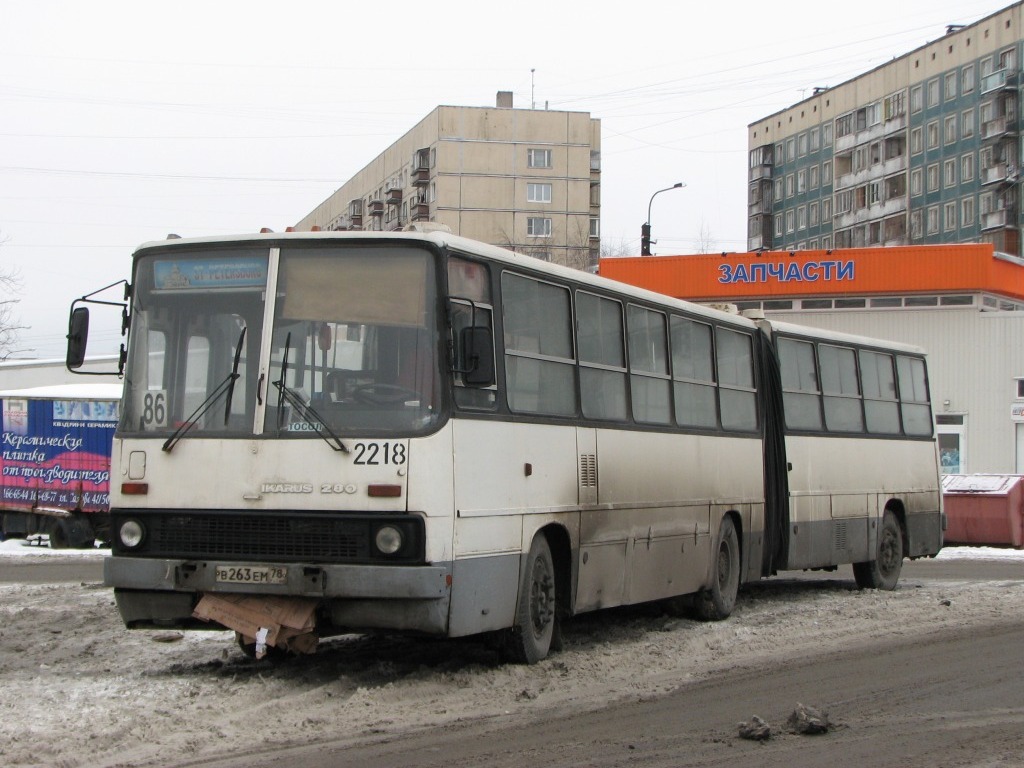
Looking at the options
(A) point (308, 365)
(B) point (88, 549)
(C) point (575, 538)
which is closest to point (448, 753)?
(A) point (308, 365)

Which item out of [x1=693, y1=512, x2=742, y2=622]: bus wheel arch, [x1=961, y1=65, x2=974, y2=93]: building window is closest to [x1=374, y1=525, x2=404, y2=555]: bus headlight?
[x1=693, y1=512, x2=742, y2=622]: bus wheel arch

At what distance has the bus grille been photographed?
8812 millimetres

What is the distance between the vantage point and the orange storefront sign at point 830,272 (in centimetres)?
3803

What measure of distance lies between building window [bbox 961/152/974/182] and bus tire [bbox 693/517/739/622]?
210ft

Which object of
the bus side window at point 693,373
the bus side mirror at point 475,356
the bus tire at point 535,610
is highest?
the bus side window at point 693,373

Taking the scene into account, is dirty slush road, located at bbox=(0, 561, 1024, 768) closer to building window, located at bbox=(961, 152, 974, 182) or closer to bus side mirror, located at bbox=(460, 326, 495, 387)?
bus side mirror, located at bbox=(460, 326, 495, 387)

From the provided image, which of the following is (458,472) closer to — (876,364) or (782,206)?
(876,364)

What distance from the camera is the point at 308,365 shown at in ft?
29.7

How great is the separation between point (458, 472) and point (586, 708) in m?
1.63

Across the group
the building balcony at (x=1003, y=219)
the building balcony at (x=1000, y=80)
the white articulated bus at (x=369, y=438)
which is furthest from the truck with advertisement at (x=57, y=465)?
the building balcony at (x=1003, y=219)

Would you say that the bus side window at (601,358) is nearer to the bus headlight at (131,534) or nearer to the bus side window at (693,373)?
the bus side window at (693,373)

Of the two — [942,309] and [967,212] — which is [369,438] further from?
[967,212]

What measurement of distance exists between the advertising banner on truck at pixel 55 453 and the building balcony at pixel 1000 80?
51.3 m

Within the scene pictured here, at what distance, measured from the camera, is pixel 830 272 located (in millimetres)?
39406
